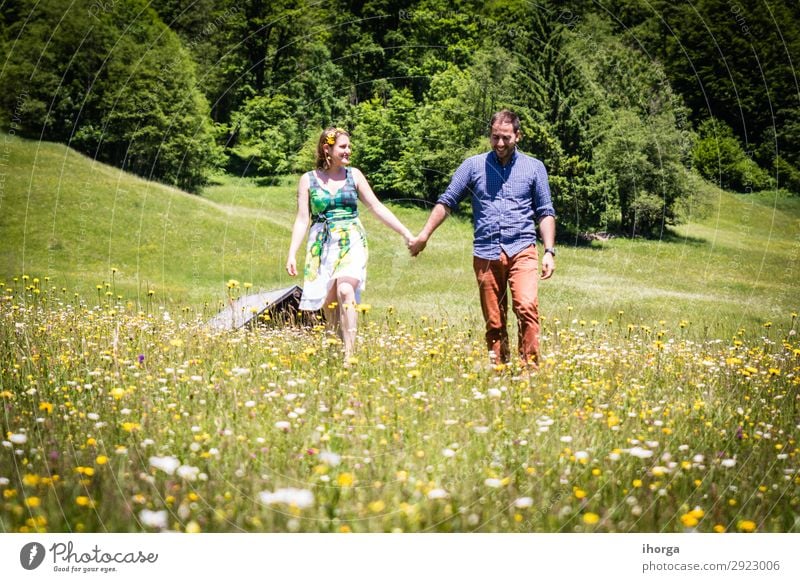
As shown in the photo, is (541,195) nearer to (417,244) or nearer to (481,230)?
(481,230)

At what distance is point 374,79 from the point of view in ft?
36.4

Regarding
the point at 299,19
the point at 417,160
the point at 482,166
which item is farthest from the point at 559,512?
the point at 417,160

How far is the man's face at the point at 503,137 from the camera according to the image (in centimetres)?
637

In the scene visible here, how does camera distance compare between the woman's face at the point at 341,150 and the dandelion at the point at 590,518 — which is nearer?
the dandelion at the point at 590,518

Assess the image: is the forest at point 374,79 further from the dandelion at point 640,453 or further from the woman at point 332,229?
the dandelion at point 640,453

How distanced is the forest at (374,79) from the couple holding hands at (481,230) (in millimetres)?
2123

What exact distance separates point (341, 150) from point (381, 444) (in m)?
3.29

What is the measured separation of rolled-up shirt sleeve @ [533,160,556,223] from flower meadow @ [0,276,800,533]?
1336 millimetres

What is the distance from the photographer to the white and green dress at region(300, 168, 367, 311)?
7.05 meters

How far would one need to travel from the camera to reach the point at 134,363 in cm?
600

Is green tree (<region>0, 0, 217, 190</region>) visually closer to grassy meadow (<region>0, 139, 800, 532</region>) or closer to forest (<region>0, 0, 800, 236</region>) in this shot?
forest (<region>0, 0, 800, 236</region>)

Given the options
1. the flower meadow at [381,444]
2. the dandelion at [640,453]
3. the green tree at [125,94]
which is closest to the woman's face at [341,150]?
the flower meadow at [381,444]
